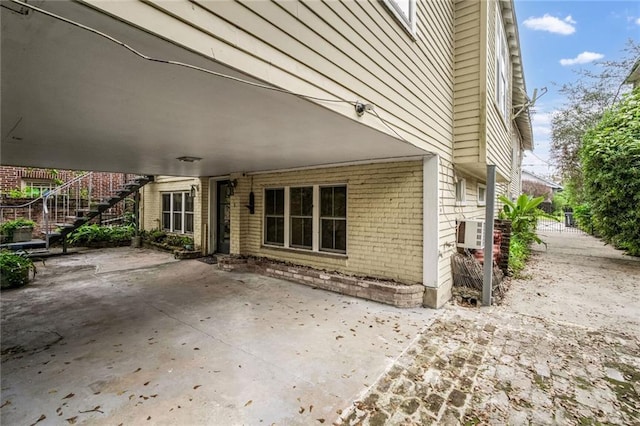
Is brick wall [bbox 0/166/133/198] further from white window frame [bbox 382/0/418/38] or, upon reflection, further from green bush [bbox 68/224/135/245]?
white window frame [bbox 382/0/418/38]

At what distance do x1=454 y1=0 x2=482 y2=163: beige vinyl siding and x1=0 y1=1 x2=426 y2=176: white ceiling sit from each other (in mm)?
1263

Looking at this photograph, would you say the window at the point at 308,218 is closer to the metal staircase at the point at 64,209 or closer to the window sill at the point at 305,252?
the window sill at the point at 305,252

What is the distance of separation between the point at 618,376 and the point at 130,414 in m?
4.41

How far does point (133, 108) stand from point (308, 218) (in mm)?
4348

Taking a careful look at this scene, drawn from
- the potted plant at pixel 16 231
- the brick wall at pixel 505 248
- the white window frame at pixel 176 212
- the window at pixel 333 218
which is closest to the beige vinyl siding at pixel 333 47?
the window at pixel 333 218

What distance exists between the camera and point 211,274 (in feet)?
22.4

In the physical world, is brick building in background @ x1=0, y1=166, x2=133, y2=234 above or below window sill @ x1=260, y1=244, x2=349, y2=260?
above

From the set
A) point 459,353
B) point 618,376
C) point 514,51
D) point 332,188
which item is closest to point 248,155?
point 332,188

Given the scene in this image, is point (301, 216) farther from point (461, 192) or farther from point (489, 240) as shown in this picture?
point (489, 240)

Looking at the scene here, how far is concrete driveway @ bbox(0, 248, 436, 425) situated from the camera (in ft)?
7.66

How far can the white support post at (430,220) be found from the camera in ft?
15.3

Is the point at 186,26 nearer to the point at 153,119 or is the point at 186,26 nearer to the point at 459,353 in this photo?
the point at 153,119

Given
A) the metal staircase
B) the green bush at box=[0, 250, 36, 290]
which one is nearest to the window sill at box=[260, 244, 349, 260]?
the green bush at box=[0, 250, 36, 290]

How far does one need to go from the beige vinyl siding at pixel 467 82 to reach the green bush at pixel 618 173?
5686mm
